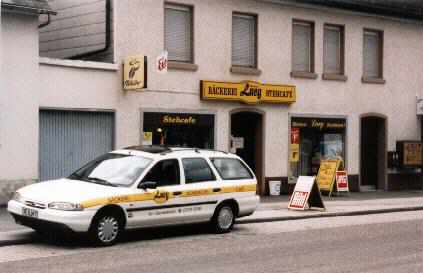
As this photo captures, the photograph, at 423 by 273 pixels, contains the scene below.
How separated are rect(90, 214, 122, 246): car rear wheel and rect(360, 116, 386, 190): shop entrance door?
15254 mm

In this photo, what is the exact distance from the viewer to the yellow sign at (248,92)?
21.3 meters

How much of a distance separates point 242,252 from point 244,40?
11408 millimetres

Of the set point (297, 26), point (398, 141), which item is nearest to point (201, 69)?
point (297, 26)

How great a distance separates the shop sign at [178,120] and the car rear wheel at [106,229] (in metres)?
8.14

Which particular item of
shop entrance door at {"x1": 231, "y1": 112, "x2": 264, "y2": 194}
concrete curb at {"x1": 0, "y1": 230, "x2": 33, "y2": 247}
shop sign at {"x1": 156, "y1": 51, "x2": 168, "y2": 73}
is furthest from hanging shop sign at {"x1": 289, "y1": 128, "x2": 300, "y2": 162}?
concrete curb at {"x1": 0, "y1": 230, "x2": 33, "y2": 247}

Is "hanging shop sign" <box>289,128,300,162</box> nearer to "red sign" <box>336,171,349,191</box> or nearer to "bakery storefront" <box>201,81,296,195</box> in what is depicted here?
"bakery storefront" <box>201,81,296,195</box>

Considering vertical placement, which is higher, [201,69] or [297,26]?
[297,26]

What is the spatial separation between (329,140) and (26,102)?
11.1m

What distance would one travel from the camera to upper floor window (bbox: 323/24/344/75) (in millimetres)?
24828

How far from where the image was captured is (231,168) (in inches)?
594

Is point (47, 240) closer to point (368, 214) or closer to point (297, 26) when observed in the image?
point (368, 214)

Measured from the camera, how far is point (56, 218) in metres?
11.8

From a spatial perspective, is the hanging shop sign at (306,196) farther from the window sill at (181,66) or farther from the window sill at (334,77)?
the window sill at (334,77)

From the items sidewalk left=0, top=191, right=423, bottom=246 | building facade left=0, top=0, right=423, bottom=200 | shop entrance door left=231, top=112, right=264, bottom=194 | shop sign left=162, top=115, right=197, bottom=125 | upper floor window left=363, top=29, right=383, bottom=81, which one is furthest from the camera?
upper floor window left=363, top=29, right=383, bottom=81
